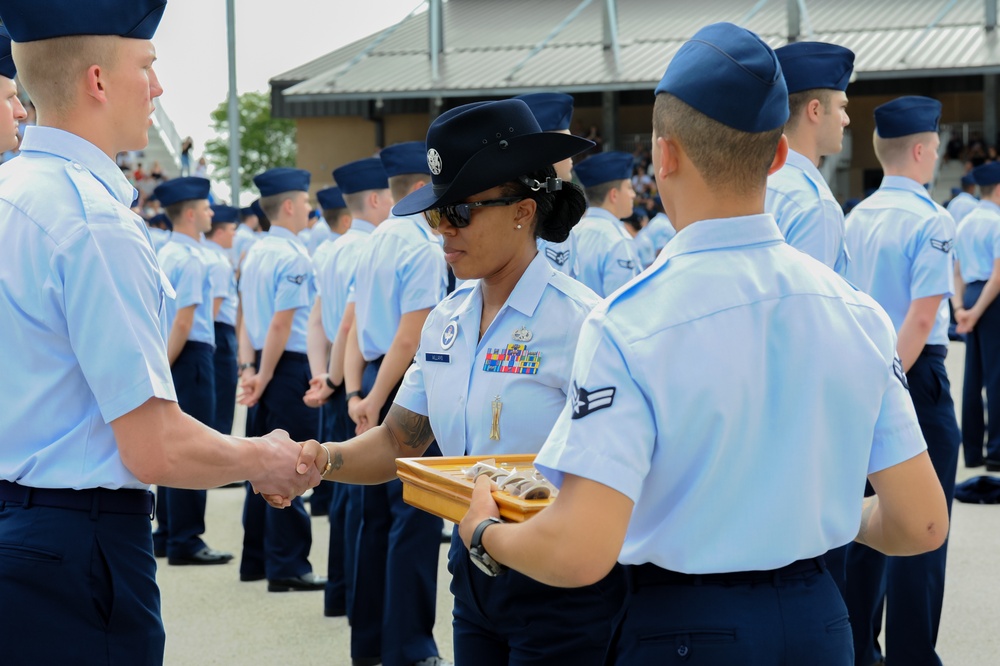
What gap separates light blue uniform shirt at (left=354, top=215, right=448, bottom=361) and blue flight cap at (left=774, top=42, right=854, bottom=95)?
195 centimetres

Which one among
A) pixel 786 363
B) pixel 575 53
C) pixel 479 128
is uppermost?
pixel 575 53

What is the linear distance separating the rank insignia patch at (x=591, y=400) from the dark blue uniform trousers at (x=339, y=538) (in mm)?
3906

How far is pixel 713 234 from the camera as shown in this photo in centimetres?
193

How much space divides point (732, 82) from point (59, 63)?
57.1 inches

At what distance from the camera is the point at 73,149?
2480 millimetres

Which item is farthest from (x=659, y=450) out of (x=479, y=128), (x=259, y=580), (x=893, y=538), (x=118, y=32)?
(x=259, y=580)

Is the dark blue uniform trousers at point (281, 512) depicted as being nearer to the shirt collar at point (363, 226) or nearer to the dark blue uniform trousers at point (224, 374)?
the shirt collar at point (363, 226)

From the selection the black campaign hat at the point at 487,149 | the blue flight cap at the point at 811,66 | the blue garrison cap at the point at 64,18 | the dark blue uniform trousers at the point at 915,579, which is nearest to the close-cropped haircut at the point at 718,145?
the black campaign hat at the point at 487,149

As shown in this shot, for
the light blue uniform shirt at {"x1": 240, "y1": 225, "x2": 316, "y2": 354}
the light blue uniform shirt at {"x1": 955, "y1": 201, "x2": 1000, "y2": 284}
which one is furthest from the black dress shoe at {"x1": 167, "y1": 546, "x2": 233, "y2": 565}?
the light blue uniform shirt at {"x1": 955, "y1": 201, "x2": 1000, "y2": 284}

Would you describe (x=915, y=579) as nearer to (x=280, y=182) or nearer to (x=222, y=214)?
(x=280, y=182)

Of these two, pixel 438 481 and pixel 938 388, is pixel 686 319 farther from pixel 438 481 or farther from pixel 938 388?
pixel 938 388

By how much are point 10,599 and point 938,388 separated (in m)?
3.66

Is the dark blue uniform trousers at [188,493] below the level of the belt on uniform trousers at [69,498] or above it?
below

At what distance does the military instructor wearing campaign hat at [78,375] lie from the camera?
2.31 metres
